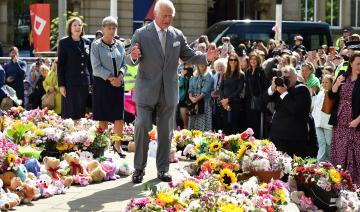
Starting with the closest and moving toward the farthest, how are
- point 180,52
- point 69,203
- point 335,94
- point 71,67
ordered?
point 69,203, point 180,52, point 335,94, point 71,67

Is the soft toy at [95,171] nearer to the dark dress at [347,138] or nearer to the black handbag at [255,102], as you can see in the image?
the dark dress at [347,138]

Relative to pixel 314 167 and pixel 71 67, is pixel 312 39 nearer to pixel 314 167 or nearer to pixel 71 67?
pixel 71 67

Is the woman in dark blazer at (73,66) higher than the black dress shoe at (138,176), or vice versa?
the woman in dark blazer at (73,66)

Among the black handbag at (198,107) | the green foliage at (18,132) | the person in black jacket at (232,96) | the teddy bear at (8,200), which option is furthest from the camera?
the black handbag at (198,107)

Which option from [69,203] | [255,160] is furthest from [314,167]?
[69,203]

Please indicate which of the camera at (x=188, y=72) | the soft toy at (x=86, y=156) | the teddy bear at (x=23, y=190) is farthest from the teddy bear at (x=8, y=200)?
the camera at (x=188, y=72)

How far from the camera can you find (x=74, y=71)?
12.9 meters

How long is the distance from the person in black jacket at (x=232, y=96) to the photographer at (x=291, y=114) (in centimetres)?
424

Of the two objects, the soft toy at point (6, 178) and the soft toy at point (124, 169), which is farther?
the soft toy at point (124, 169)

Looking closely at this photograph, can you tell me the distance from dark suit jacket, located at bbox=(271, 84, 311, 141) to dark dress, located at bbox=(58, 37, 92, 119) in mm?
3220

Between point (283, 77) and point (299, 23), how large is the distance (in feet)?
62.0

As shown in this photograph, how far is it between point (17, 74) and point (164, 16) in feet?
36.4

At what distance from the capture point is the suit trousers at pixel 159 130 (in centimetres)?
1021

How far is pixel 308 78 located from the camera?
15125 mm
